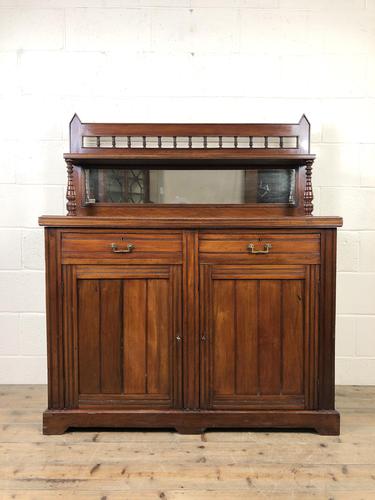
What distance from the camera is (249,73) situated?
8.75 ft

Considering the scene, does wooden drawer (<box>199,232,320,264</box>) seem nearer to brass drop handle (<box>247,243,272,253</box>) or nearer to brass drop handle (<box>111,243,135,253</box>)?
brass drop handle (<box>247,243,272,253</box>)


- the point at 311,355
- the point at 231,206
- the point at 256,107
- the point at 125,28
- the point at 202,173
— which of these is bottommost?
the point at 311,355

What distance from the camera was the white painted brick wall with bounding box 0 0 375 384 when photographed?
2.65 meters

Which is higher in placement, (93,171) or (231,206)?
(93,171)

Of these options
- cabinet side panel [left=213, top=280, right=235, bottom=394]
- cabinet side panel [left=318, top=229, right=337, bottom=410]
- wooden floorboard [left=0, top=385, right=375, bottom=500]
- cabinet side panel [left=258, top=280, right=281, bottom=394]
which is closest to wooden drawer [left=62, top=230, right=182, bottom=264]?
cabinet side panel [left=213, top=280, right=235, bottom=394]

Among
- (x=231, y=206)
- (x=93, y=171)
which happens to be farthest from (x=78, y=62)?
(x=231, y=206)

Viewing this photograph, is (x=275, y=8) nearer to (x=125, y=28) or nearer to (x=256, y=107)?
(x=256, y=107)

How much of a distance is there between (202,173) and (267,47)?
871 millimetres

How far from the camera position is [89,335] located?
208 centimetres

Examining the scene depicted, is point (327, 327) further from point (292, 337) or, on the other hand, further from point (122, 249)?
point (122, 249)

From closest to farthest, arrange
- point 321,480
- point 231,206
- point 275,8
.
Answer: point 321,480
point 231,206
point 275,8

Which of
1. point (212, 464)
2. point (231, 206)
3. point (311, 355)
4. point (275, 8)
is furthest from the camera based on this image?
point (275, 8)

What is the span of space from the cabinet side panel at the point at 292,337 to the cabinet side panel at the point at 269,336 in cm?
3

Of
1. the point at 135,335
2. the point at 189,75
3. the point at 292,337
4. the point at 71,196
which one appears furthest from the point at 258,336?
the point at 189,75
